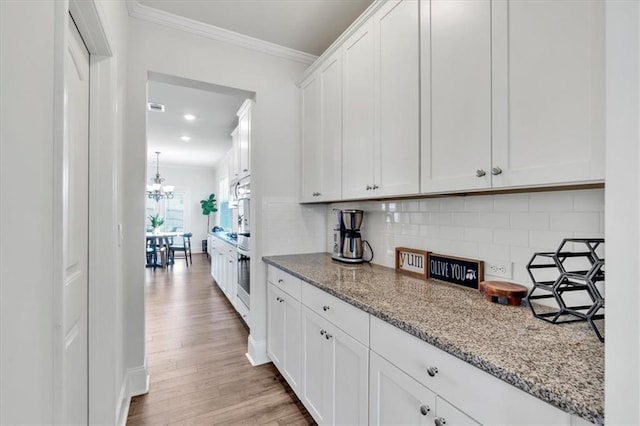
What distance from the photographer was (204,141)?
5.85 m

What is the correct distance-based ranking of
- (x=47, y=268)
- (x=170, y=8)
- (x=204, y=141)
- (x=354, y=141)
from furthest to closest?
(x=204, y=141), (x=170, y=8), (x=354, y=141), (x=47, y=268)

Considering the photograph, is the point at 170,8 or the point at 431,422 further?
the point at 170,8

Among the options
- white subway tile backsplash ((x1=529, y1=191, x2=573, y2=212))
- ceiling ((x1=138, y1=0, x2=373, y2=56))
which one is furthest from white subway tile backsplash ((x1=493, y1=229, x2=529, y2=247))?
ceiling ((x1=138, y1=0, x2=373, y2=56))

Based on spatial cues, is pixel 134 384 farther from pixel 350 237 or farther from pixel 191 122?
pixel 191 122

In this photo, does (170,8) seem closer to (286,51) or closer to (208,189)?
(286,51)

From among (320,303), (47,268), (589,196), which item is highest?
(589,196)

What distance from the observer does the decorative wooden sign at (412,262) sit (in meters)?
1.70

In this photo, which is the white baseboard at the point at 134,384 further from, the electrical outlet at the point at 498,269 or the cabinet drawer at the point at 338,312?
the electrical outlet at the point at 498,269

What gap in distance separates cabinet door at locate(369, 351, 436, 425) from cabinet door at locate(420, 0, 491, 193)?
0.77 m

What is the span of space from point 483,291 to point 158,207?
9.45m

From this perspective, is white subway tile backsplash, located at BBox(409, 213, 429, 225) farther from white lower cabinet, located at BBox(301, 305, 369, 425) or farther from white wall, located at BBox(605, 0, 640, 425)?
white wall, located at BBox(605, 0, 640, 425)

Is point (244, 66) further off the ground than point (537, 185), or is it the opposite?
point (244, 66)

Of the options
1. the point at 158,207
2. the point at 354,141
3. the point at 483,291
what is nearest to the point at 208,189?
the point at 158,207

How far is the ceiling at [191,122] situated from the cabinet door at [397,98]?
1324 mm
